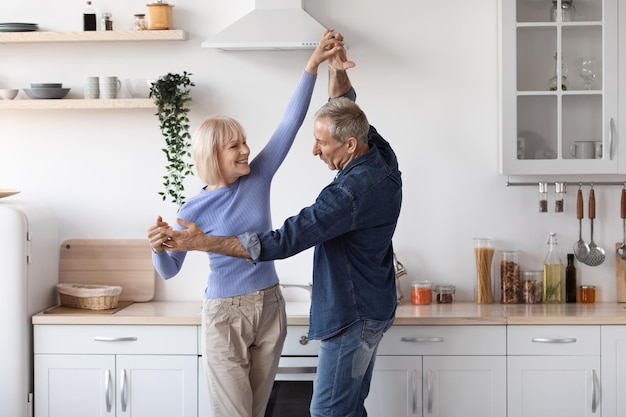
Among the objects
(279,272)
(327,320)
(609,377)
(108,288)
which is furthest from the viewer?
(279,272)

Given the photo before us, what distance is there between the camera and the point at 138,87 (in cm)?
414

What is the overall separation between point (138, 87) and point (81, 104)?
26cm

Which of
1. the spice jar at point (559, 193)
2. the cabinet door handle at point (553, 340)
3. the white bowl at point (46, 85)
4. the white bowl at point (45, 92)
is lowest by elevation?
the cabinet door handle at point (553, 340)

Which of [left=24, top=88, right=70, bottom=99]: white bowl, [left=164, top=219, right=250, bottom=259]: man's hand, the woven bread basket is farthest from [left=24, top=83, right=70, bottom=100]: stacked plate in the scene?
[left=164, top=219, right=250, bottom=259]: man's hand

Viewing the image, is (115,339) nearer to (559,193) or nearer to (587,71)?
(559,193)

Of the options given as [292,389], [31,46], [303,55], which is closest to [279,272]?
[292,389]

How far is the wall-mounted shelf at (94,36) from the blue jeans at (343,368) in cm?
176

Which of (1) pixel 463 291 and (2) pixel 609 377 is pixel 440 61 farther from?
(2) pixel 609 377

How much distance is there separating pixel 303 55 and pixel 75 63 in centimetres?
107

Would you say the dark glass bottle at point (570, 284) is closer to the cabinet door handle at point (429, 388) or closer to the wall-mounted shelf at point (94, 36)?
the cabinet door handle at point (429, 388)

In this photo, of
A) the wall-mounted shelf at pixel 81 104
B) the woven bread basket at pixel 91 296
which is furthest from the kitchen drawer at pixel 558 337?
the wall-mounted shelf at pixel 81 104

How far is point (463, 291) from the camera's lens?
4238mm

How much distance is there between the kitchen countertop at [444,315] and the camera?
147 inches

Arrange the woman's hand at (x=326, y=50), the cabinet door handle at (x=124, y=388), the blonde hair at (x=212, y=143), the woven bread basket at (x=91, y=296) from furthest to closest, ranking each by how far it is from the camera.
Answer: the woven bread basket at (x=91, y=296)
the cabinet door handle at (x=124, y=388)
the woman's hand at (x=326, y=50)
the blonde hair at (x=212, y=143)
